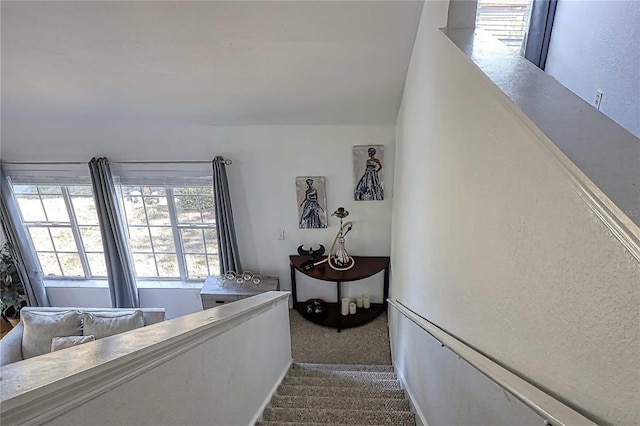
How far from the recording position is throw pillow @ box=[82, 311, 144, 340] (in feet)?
11.4

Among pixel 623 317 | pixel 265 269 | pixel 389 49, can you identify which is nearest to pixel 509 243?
pixel 623 317

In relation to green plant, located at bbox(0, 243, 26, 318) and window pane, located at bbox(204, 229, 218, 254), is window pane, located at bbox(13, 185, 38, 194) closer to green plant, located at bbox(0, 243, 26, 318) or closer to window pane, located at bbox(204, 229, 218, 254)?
green plant, located at bbox(0, 243, 26, 318)

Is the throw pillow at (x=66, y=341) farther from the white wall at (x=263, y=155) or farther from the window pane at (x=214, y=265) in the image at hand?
the white wall at (x=263, y=155)

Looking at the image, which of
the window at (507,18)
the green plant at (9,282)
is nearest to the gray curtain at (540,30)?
the window at (507,18)

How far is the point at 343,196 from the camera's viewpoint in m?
4.08

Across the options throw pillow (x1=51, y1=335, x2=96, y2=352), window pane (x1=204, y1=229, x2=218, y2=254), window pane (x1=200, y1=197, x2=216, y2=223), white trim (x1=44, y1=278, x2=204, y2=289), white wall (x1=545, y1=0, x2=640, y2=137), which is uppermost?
white wall (x1=545, y1=0, x2=640, y2=137)

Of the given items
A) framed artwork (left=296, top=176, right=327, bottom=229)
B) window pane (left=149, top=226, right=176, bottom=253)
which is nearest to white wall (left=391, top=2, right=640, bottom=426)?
framed artwork (left=296, top=176, right=327, bottom=229)

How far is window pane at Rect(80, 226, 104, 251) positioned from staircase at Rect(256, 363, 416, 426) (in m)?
3.13

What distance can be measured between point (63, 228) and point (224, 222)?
212cm

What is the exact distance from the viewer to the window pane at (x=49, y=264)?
4.65m

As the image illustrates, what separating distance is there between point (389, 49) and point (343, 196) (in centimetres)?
187

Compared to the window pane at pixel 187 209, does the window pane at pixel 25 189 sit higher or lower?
higher

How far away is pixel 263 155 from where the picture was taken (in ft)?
13.1

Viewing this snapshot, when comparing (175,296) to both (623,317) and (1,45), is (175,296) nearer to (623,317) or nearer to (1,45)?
(1,45)
